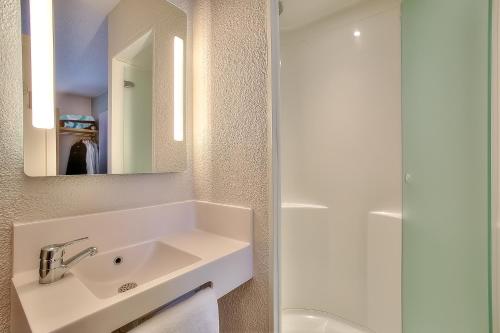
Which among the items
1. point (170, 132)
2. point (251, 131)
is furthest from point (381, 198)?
point (170, 132)

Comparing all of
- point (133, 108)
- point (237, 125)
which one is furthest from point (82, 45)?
point (237, 125)

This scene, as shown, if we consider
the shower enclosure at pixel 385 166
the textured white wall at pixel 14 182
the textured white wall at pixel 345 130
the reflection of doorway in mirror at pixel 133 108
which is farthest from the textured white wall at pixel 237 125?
the textured white wall at pixel 345 130

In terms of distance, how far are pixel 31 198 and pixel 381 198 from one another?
62.9 inches

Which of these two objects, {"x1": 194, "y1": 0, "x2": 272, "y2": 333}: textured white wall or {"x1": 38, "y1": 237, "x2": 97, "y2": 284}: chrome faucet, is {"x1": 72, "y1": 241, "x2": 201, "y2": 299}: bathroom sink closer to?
{"x1": 38, "y1": 237, "x2": 97, "y2": 284}: chrome faucet

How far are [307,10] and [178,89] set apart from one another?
3.25ft

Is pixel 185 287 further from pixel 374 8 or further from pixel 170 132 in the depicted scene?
pixel 374 8

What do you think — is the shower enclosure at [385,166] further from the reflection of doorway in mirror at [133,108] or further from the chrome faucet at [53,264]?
the chrome faucet at [53,264]

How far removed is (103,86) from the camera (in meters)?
0.86

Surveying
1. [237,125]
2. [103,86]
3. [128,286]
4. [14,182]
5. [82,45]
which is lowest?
[128,286]

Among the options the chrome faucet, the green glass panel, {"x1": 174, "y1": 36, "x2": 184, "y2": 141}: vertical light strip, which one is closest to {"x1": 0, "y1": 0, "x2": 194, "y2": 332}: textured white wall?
the chrome faucet

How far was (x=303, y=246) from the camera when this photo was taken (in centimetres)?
156

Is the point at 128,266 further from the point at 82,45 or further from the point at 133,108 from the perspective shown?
the point at 82,45

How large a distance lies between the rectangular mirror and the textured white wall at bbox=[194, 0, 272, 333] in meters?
0.11

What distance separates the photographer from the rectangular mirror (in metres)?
0.70
